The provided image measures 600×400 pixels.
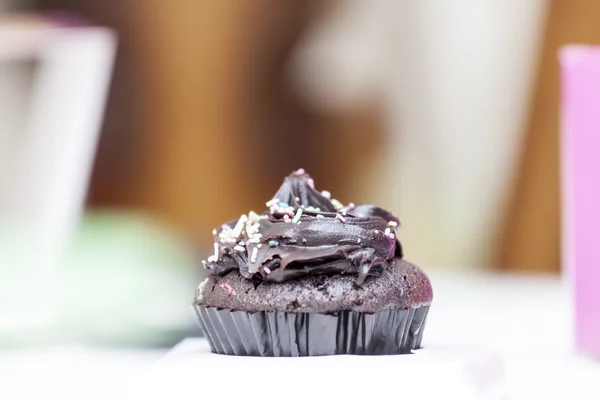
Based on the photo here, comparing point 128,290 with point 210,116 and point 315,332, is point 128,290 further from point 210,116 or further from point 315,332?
point 210,116

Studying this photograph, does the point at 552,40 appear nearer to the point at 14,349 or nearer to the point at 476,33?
the point at 476,33

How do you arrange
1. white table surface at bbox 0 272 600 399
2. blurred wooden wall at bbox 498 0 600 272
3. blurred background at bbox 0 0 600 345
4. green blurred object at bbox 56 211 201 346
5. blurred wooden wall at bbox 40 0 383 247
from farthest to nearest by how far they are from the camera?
blurred wooden wall at bbox 40 0 383 247 → blurred background at bbox 0 0 600 345 → blurred wooden wall at bbox 498 0 600 272 → green blurred object at bbox 56 211 201 346 → white table surface at bbox 0 272 600 399

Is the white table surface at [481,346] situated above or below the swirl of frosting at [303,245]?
below

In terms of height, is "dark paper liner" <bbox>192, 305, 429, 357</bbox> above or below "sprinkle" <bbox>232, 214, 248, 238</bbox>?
below

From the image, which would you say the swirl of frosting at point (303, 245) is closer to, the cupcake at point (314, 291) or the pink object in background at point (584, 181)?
the cupcake at point (314, 291)

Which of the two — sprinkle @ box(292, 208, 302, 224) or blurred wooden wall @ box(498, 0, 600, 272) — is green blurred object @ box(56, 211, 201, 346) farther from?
blurred wooden wall @ box(498, 0, 600, 272)

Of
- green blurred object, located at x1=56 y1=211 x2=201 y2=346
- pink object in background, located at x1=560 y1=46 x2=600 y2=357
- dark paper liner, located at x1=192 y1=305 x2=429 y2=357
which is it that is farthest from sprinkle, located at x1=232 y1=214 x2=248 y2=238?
pink object in background, located at x1=560 y1=46 x2=600 y2=357

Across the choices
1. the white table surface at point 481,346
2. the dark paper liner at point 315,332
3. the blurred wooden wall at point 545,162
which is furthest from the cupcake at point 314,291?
the blurred wooden wall at point 545,162
